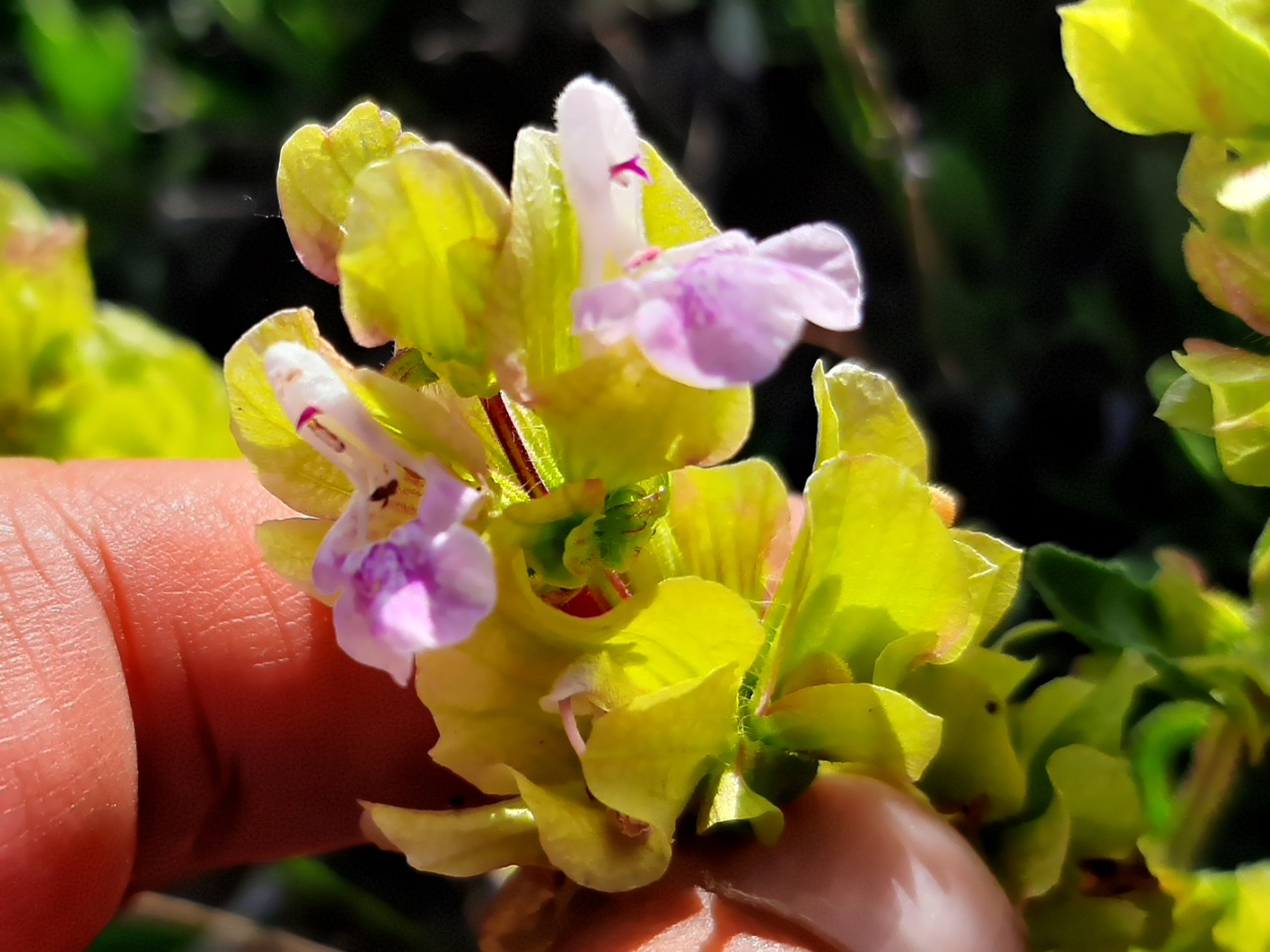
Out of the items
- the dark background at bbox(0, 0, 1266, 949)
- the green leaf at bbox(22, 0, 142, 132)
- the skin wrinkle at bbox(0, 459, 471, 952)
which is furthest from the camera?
the green leaf at bbox(22, 0, 142, 132)

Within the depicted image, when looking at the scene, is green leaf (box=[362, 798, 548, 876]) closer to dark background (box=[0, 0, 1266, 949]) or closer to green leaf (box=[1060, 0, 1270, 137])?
green leaf (box=[1060, 0, 1270, 137])

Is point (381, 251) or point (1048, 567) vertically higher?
point (381, 251)

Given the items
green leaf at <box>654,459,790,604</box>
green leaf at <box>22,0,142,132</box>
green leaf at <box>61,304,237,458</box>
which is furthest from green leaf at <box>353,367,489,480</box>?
green leaf at <box>22,0,142,132</box>

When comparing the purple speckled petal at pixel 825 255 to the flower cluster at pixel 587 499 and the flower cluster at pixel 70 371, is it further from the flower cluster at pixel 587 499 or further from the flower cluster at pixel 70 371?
the flower cluster at pixel 70 371

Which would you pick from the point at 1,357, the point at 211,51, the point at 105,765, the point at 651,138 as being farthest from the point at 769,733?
the point at 211,51

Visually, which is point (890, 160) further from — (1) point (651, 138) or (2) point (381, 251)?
(2) point (381, 251)

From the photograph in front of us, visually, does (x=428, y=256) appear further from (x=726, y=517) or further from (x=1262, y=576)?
(x=1262, y=576)
